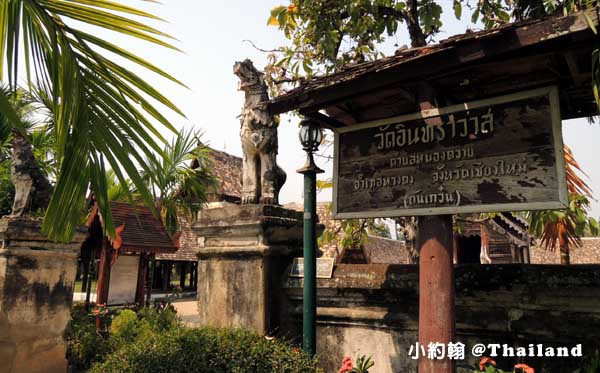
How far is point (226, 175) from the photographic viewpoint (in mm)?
23203

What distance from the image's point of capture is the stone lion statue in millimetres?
4566

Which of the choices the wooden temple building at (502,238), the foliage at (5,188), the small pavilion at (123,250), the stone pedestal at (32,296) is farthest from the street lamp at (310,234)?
the foliage at (5,188)

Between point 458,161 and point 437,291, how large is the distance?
36.5 inches

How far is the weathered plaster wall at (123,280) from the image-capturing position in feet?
31.8

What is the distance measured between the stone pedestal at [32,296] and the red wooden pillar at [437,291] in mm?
4592

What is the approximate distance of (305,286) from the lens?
3.79 meters

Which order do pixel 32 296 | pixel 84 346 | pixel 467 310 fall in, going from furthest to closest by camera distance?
pixel 84 346
pixel 32 296
pixel 467 310

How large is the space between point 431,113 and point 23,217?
16.2 feet

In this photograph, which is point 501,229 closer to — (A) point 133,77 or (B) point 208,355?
(B) point 208,355

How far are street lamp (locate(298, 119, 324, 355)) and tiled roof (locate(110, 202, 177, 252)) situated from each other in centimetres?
726

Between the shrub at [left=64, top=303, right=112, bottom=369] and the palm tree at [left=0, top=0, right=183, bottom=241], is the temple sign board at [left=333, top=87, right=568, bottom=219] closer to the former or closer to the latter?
the palm tree at [left=0, top=0, right=183, bottom=241]

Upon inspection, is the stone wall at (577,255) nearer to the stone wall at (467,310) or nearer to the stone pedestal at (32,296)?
the stone wall at (467,310)

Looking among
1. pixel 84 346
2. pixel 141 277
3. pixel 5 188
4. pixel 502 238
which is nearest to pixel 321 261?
pixel 84 346

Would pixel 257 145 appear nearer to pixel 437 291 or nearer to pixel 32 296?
pixel 437 291
